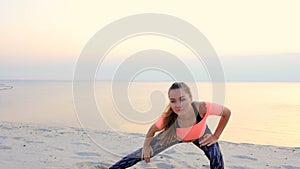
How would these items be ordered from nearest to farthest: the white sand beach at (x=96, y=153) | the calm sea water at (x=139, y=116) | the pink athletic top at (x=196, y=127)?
1. the pink athletic top at (x=196, y=127)
2. the calm sea water at (x=139, y=116)
3. the white sand beach at (x=96, y=153)

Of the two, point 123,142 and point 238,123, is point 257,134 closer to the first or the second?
point 238,123

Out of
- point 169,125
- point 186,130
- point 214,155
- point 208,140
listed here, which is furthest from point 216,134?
point 169,125

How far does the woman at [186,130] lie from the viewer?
4.39 metres

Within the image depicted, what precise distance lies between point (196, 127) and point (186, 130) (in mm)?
138

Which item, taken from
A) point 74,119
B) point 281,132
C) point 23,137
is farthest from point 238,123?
point 23,137

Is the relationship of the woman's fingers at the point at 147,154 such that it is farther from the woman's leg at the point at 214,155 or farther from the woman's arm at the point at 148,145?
the woman's leg at the point at 214,155

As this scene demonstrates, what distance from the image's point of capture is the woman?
4391mm

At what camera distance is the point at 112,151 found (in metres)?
6.58

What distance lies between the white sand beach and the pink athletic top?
102 cm

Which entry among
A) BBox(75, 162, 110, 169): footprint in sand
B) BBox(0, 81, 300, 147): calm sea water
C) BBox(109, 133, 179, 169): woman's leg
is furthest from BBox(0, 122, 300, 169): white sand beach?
BBox(109, 133, 179, 169): woman's leg

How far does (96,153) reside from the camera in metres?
6.17

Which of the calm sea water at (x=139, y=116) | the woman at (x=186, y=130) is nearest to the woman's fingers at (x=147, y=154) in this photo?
the woman at (x=186, y=130)

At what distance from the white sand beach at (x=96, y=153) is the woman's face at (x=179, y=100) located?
4.84 feet

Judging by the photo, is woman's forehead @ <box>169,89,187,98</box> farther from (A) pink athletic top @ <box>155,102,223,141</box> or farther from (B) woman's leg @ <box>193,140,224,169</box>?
(B) woman's leg @ <box>193,140,224,169</box>
